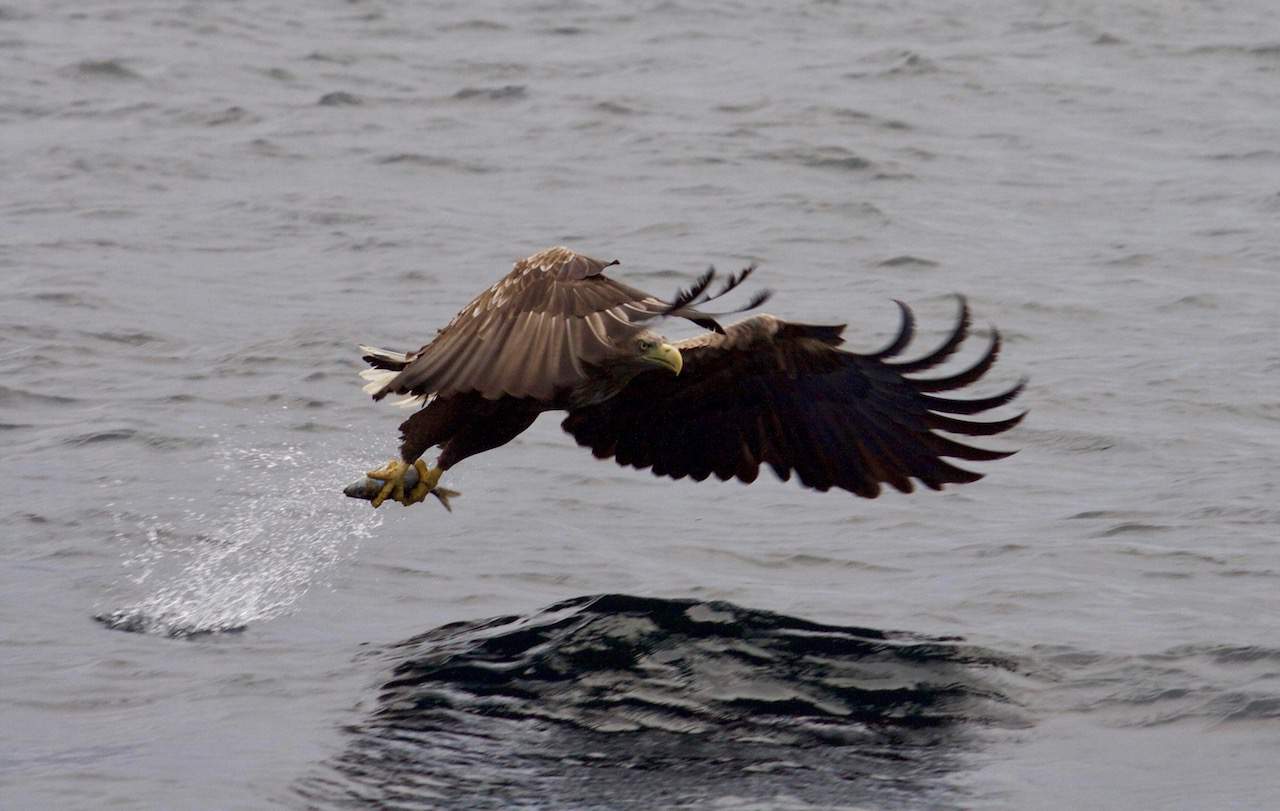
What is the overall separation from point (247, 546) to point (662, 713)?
2.25 m

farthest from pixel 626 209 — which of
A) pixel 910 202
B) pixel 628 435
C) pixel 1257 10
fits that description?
pixel 1257 10

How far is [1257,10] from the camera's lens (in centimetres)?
1817

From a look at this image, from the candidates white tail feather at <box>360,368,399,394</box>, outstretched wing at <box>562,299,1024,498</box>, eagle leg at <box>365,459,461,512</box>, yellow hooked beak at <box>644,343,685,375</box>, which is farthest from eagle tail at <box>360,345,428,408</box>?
yellow hooked beak at <box>644,343,685,375</box>

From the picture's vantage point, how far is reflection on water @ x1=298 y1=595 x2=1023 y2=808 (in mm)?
5527

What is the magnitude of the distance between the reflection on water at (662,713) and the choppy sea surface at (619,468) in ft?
0.06

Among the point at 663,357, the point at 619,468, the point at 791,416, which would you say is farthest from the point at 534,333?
the point at 619,468

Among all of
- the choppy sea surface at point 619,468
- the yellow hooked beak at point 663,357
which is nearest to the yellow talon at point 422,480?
the choppy sea surface at point 619,468

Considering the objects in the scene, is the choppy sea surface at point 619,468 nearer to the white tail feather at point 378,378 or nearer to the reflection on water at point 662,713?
the reflection on water at point 662,713

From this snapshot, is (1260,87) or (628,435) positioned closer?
(628,435)

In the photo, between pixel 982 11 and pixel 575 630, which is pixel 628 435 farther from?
pixel 982 11

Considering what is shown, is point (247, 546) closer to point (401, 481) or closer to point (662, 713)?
point (401, 481)

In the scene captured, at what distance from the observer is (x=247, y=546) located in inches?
304

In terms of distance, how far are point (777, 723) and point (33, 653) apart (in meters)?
2.39

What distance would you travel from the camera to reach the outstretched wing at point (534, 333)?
570 centimetres
